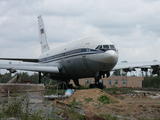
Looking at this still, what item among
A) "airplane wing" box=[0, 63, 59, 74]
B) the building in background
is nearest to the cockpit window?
"airplane wing" box=[0, 63, 59, 74]

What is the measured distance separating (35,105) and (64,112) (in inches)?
68.1

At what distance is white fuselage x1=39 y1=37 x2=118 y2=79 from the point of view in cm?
1875

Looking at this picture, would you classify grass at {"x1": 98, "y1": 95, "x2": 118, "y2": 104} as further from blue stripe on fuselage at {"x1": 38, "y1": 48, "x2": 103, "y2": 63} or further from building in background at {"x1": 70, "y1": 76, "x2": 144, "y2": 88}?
building in background at {"x1": 70, "y1": 76, "x2": 144, "y2": 88}

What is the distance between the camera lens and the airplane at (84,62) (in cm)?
1897

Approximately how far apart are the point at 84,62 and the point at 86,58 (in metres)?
0.56

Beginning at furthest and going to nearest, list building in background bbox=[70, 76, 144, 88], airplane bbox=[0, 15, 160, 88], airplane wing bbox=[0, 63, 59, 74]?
building in background bbox=[70, 76, 144, 88] → airplane wing bbox=[0, 63, 59, 74] → airplane bbox=[0, 15, 160, 88]

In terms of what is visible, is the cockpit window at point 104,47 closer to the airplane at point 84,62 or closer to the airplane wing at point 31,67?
the airplane at point 84,62

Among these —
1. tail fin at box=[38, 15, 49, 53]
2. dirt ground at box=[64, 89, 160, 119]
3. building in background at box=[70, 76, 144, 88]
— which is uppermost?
tail fin at box=[38, 15, 49, 53]

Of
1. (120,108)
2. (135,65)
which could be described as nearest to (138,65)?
(135,65)

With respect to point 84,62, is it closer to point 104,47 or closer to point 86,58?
point 86,58

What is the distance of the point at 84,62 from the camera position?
20.4m

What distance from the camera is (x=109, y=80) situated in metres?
61.8

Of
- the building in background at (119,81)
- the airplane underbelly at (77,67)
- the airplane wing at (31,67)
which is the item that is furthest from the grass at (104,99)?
the building in background at (119,81)

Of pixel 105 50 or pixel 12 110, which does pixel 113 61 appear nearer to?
pixel 105 50
